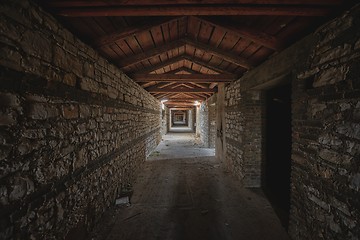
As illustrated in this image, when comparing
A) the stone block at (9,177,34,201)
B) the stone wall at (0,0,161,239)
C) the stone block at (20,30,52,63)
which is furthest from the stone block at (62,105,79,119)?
the stone block at (9,177,34,201)

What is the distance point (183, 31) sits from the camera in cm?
344

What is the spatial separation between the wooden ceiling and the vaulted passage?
0.06 feet

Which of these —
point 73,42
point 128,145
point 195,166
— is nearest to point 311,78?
point 73,42

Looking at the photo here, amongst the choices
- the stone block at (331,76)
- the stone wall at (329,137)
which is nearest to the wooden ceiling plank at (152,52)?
the stone wall at (329,137)

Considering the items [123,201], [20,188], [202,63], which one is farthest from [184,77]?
[20,188]

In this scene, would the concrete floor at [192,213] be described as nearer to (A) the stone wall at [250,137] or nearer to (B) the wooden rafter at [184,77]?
(A) the stone wall at [250,137]

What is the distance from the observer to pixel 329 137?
6.84 ft

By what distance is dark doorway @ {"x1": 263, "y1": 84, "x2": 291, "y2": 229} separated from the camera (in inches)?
150

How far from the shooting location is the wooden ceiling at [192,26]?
200cm

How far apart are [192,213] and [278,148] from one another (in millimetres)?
2416

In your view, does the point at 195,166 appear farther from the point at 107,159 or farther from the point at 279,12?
the point at 279,12

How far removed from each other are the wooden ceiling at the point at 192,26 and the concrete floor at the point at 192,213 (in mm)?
2980

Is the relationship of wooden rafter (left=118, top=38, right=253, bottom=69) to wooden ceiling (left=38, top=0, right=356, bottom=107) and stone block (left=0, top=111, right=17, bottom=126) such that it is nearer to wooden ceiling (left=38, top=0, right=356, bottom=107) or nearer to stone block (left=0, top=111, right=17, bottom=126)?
wooden ceiling (left=38, top=0, right=356, bottom=107)

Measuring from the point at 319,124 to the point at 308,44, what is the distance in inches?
43.3
